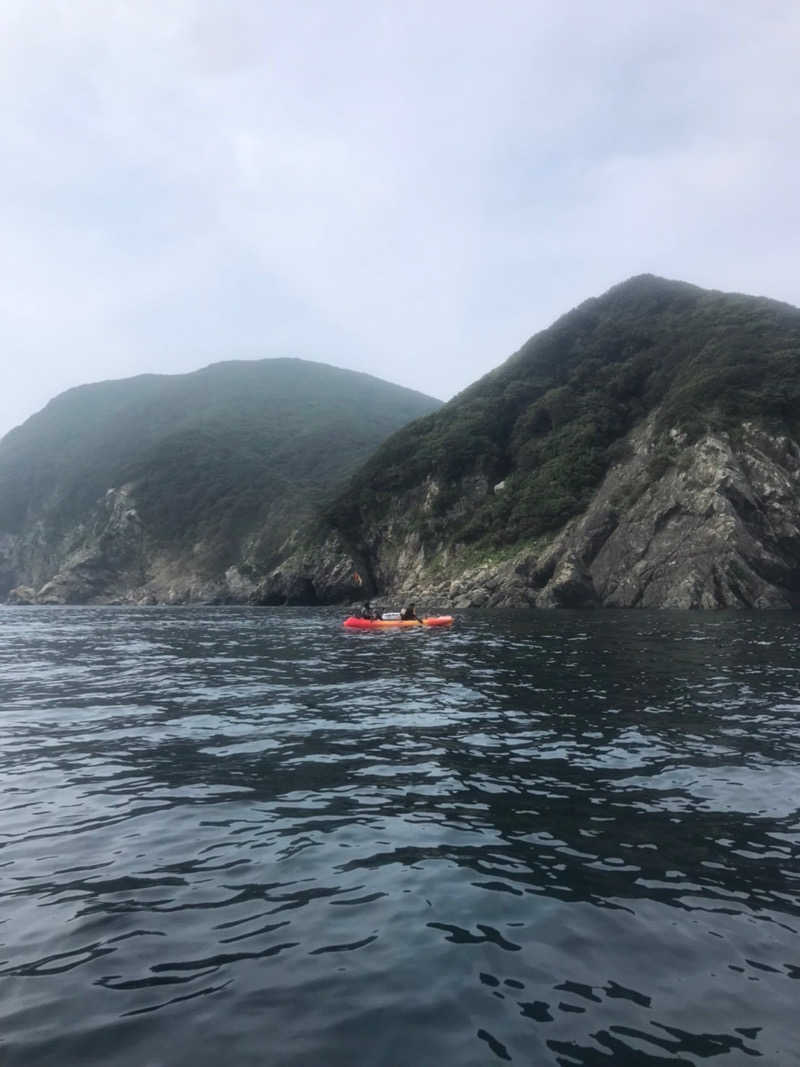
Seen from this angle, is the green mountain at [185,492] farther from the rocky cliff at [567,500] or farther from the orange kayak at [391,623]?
the orange kayak at [391,623]

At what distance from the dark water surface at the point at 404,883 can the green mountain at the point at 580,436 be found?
4957cm

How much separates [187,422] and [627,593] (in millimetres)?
155828

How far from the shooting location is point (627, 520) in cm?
6812

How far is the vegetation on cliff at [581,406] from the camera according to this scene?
74750 mm

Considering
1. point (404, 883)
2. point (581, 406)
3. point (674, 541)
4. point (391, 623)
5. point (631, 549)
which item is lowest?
point (391, 623)

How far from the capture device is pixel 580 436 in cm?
8700

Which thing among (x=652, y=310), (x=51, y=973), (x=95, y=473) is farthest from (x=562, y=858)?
(x=95, y=473)

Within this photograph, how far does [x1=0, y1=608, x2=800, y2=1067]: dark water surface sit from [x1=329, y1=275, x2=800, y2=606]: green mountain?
4957 cm

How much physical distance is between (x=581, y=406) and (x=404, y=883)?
90451 mm

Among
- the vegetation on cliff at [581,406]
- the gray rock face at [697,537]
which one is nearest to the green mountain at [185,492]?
the vegetation on cliff at [581,406]

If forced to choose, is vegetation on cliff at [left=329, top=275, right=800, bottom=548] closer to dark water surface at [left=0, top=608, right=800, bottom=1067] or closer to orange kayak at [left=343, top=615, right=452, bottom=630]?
orange kayak at [left=343, top=615, right=452, bottom=630]

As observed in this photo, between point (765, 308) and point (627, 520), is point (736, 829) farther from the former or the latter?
point (765, 308)

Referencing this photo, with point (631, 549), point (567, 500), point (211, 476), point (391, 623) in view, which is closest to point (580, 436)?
point (567, 500)

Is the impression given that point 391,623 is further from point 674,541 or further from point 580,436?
point 580,436
